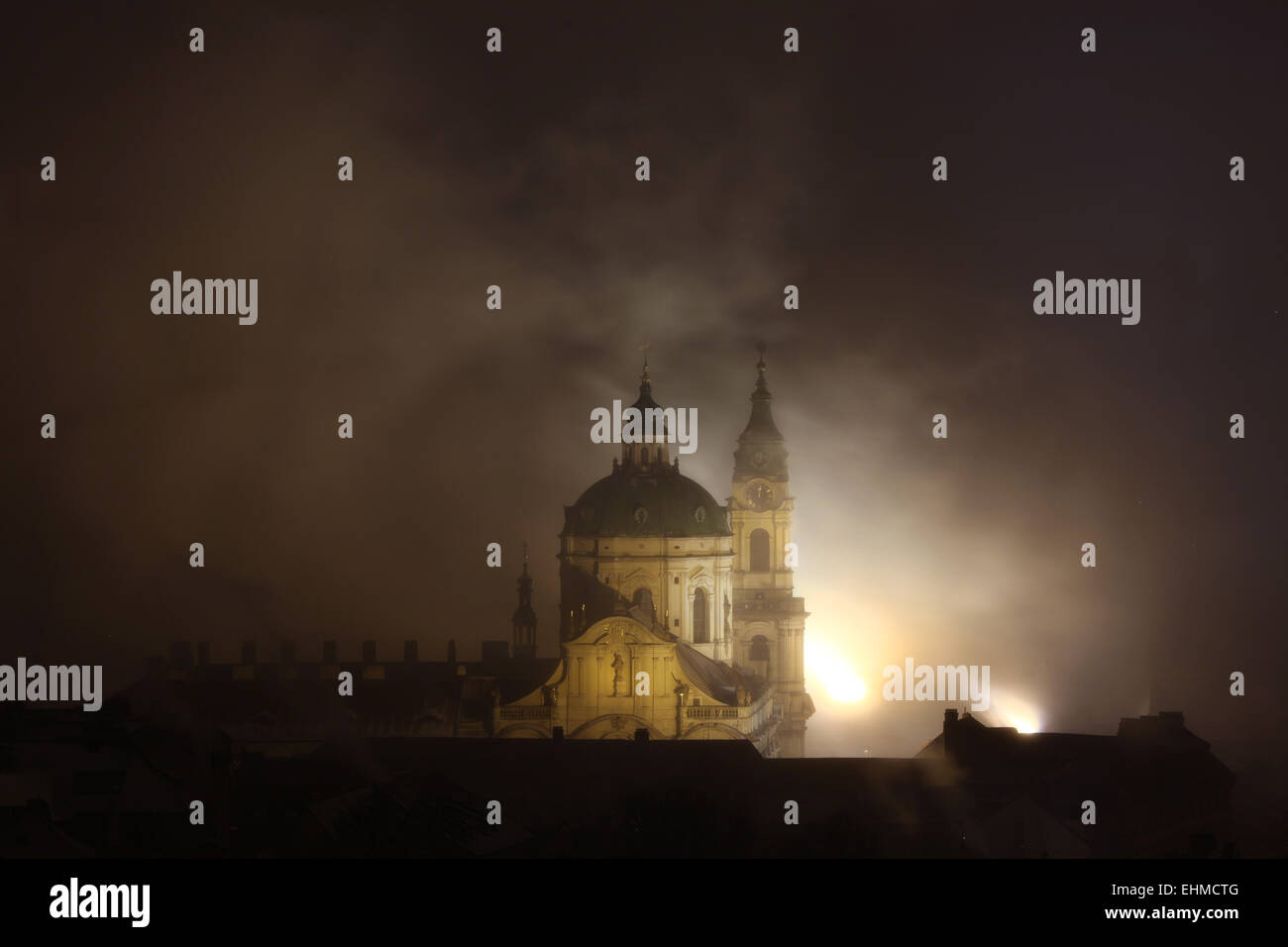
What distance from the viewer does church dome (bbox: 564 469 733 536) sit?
67.6 metres

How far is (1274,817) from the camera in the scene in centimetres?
3806

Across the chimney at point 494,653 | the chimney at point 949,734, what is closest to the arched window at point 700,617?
the chimney at point 494,653

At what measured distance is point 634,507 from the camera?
67.6 m

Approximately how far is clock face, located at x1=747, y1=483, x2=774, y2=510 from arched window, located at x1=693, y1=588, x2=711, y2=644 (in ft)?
12.4

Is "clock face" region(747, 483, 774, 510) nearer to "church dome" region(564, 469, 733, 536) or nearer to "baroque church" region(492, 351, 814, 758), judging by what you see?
"baroque church" region(492, 351, 814, 758)

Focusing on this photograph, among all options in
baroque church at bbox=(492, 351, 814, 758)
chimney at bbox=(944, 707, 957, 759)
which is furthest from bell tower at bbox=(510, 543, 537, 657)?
chimney at bbox=(944, 707, 957, 759)

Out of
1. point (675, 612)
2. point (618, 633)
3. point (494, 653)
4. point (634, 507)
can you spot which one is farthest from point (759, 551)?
point (618, 633)

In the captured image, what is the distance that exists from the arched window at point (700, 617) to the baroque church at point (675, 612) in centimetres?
3

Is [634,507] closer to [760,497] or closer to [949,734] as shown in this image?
[760,497]

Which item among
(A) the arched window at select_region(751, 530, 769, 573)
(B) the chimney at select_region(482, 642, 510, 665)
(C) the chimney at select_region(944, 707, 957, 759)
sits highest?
(A) the arched window at select_region(751, 530, 769, 573)

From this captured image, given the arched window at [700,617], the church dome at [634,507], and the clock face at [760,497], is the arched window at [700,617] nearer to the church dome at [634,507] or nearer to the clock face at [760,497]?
the church dome at [634,507]

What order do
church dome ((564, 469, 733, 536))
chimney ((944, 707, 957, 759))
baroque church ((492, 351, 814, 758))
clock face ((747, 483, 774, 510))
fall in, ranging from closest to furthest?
chimney ((944, 707, 957, 759)) < baroque church ((492, 351, 814, 758)) < church dome ((564, 469, 733, 536)) < clock face ((747, 483, 774, 510))

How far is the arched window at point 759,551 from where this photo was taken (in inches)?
2842
